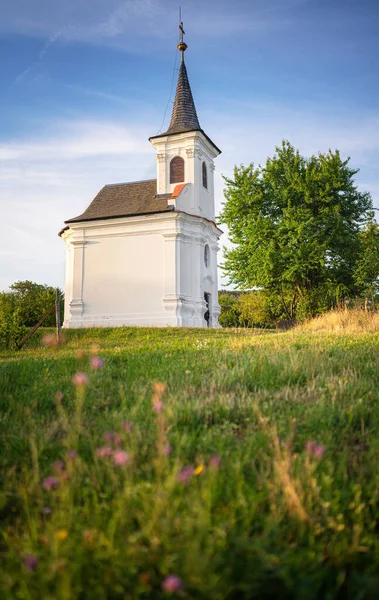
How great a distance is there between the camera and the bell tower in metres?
25.8

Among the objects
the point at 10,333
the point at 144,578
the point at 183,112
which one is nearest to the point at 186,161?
the point at 183,112

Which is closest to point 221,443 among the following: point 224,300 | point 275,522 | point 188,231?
point 275,522

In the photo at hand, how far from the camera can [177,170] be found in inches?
1041

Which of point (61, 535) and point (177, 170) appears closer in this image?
point (61, 535)

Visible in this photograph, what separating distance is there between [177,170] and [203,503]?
2547 cm

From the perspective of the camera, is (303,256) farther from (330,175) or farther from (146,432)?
(146,432)

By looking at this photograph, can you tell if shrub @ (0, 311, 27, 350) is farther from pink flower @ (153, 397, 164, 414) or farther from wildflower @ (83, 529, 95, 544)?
wildflower @ (83, 529, 95, 544)

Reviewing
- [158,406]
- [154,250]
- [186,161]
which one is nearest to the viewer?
[158,406]

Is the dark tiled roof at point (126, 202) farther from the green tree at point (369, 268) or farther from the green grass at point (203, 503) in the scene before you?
the green grass at point (203, 503)

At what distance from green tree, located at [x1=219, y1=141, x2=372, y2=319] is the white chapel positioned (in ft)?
8.48

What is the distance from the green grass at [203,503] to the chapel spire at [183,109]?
2435cm

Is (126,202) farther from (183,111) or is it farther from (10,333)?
(10,333)

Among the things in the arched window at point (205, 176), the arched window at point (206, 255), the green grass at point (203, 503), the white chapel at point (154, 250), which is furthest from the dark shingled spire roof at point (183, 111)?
the green grass at point (203, 503)

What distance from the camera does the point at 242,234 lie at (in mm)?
28875
